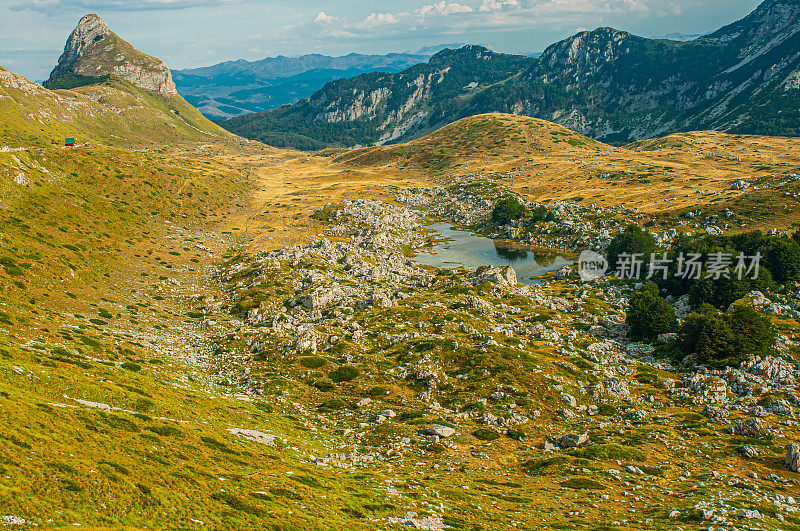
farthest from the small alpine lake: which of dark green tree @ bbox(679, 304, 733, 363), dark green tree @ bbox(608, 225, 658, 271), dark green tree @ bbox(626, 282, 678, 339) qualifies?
dark green tree @ bbox(679, 304, 733, 363)

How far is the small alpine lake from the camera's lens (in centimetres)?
12494

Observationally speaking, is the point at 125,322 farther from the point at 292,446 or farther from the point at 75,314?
the point at 292,446

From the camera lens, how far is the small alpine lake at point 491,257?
124944 mm

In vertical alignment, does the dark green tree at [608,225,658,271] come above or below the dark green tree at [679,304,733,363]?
above

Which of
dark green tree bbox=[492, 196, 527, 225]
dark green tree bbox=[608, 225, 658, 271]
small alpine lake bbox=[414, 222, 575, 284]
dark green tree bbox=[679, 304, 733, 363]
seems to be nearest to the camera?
dark green tree bbox=[679, 304, 733, 363]

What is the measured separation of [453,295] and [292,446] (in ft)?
181

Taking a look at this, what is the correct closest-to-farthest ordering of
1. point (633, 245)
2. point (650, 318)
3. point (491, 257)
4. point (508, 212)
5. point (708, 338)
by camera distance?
point (708, 338), point (650, 318), point (633, 245), point (491, 257), point (508, 212)

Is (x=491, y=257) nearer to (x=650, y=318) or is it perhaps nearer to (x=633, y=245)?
(x=633, y=245)

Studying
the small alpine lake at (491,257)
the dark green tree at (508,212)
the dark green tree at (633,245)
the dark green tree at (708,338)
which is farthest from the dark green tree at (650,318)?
the dark green tree at (508,212)

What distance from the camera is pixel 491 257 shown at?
13738 cm

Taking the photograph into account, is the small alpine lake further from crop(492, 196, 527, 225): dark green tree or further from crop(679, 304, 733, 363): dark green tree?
crop(679, 304, 733, 363): dark green tree

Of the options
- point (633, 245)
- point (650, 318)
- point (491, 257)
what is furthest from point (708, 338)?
point (491, 257)

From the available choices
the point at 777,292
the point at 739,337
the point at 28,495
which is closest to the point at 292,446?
the point at 28,495

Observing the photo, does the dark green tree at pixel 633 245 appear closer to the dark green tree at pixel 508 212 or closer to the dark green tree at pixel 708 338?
the dark green tree at pixel 708 338
